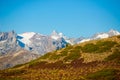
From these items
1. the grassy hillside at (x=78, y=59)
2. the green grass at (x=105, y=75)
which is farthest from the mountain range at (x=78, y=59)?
the green grass at (x=105, y=75)

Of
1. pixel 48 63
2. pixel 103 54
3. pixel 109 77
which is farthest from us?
pixel 48 63

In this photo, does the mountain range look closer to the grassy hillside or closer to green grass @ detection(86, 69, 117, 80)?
the grassy hillside

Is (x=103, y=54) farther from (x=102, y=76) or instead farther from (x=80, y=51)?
(x=102, y=76)

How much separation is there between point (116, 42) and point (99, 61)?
66.5ft

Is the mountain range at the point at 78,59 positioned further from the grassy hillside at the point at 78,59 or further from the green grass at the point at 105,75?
the green grass at the point at 105,75

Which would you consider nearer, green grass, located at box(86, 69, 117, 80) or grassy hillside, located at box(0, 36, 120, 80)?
green grass, located at box(86, 69, 117, 80)

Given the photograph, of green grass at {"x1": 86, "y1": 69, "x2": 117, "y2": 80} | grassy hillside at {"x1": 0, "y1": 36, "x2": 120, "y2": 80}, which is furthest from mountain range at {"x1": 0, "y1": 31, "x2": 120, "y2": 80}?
green grass at {"x1": 86, "y1": 69, "x2": 117, "y2": 80}

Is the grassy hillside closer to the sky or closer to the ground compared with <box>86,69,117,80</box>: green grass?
closer to the sky

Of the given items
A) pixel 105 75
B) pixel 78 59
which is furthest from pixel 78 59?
pixel 105 75

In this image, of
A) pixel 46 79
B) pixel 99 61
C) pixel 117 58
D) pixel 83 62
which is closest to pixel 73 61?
pixel 83 62

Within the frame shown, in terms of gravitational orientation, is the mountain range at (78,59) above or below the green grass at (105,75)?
above

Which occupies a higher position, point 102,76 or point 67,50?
point 67,50

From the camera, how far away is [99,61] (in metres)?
68.7

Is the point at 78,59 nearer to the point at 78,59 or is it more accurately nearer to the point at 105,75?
the point at 78,59
